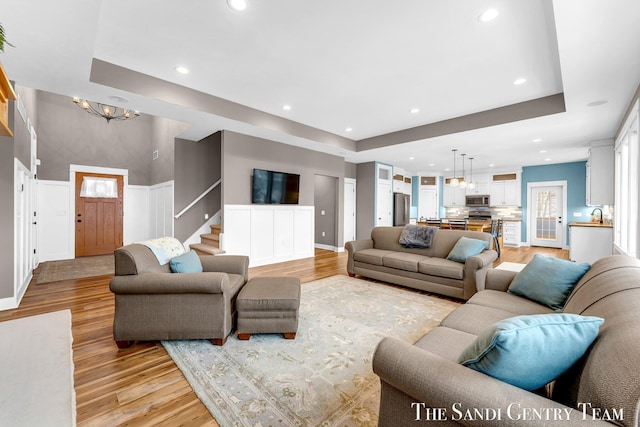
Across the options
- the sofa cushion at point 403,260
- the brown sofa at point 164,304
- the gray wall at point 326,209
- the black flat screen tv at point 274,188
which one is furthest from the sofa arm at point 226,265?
the gray wall at point 326,209

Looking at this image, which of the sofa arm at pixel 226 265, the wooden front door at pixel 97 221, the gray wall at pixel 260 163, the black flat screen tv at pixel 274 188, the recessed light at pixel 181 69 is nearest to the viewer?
the sofa arm at pixel 226 265

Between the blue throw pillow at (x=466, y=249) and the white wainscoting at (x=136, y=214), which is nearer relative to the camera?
the blue throw pillow at (x=466, y=249)

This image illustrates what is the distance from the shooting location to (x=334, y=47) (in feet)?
9.05

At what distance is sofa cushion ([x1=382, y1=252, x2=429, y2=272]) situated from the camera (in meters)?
3.92

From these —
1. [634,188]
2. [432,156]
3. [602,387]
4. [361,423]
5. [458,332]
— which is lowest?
[361,423]

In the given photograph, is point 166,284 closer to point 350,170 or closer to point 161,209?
point 161,209

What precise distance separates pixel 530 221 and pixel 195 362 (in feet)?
32.4

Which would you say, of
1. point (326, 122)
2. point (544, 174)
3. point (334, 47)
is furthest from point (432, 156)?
point (334, 47)

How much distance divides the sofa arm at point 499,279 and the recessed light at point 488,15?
88.0 inches

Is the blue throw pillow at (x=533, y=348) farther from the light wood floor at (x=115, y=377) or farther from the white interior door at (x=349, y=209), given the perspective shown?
the white interior door at (x=349, y=209)

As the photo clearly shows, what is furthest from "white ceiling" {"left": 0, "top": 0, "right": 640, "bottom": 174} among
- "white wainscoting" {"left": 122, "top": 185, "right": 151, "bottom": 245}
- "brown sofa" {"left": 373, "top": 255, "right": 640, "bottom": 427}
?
"white wainscoting" {"left": 122, "top": 185, "right": 151, "bottom": 245}

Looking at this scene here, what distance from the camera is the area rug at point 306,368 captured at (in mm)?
1586

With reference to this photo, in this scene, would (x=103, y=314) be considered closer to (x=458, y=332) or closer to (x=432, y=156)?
(x=458, y=332)

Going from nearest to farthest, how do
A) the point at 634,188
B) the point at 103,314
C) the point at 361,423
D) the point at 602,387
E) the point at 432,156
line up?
1. the point at 602,387
2. the point at 361,423
3. the point at 103,314
4. the point at 634,188
5. the point at 432,156
